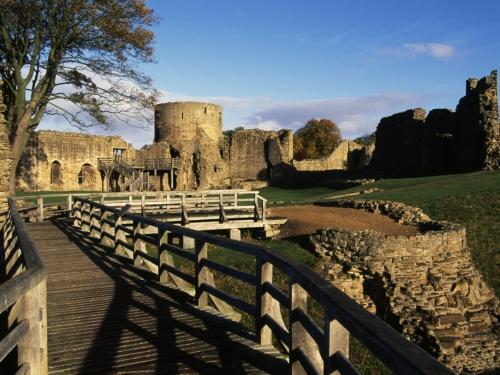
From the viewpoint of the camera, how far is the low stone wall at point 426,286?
1155 cm

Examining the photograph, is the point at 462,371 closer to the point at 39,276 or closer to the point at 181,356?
the point at 181,356

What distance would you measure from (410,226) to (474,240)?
2.23m

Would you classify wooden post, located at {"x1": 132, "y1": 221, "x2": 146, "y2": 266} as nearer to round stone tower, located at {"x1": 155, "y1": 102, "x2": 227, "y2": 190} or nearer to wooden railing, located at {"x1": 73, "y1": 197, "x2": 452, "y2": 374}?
wooden railing, located at {"x1": 73, "y1": 197, "x2": 452, "y2": 374}

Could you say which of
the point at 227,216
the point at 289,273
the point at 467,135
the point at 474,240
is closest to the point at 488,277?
the point at 474,240

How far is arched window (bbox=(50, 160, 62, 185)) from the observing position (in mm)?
44125

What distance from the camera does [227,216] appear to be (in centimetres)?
1861

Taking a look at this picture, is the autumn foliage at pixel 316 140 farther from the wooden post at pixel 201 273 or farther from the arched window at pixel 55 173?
the wooden post at pixel 201 273

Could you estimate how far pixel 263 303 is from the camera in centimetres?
546

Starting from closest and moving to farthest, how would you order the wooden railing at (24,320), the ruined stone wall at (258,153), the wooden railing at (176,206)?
the wooden railing at (24,320) < the wooden railing at (176,206) < the ruined stone wall at (258,153)

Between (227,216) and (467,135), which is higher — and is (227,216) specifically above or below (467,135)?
below

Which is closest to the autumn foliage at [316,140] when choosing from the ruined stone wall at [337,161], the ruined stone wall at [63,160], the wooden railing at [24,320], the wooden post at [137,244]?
the ruined stone wall at [337,161]

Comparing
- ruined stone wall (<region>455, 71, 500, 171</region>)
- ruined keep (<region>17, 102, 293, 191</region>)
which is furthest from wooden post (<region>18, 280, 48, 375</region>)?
ruined keep (<region>17, 102, 293, 191</region>)

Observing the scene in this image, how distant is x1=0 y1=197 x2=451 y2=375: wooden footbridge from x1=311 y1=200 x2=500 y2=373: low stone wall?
640 centimetres

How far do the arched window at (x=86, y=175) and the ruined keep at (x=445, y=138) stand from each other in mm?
24791
